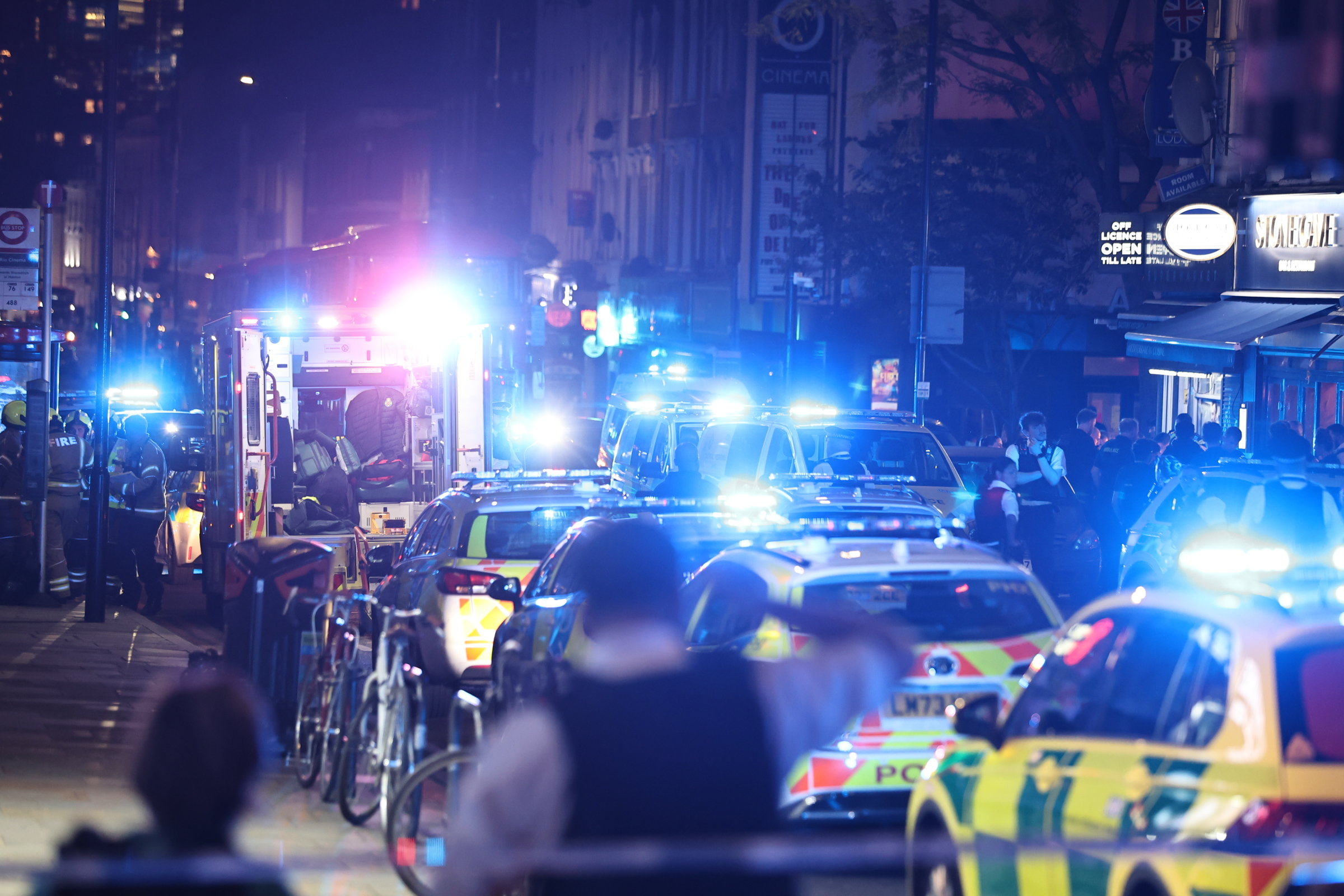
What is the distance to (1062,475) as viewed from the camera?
17.6 m

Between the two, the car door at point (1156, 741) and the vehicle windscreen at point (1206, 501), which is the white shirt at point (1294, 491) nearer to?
the vehicle windscreen at point (1206, 501)

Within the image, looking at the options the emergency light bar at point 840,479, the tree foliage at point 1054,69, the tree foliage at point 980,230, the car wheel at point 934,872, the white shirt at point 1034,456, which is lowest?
Answer: the car wheel at point 934,872

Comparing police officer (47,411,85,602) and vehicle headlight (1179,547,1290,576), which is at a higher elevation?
vehicle headlight (1179,547,1290,576)

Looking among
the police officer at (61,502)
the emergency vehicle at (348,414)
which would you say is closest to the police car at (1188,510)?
the emergency vehicle at (348,414)

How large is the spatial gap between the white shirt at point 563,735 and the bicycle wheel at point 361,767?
215 inches

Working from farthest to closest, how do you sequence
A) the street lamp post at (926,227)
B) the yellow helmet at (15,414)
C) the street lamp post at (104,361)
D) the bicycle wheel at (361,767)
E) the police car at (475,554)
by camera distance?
the street lamp post at (926,227)
the yellow helmet at (15,414)
the street lamp post at (104,361)
the police car at (475,554)
the bicycle wheel at (361,767)

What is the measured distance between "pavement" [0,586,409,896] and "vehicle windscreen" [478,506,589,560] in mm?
2522

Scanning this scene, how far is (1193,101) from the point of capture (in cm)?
2520

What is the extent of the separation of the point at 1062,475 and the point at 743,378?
29.6 metres

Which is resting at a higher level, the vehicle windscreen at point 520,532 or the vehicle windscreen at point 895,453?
the vehicle windscreen at point 895,453

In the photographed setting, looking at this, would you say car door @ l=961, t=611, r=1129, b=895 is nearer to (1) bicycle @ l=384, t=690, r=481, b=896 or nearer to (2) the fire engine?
(1) bicycle @ l=384, t=690, r=481, b=896

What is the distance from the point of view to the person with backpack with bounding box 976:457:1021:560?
16016mm

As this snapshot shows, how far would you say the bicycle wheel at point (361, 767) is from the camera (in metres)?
9.41

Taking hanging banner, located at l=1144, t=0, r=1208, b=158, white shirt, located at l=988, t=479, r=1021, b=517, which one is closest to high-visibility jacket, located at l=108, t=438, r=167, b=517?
white shirt, located at l=988, t=479, r=1021, b=517
